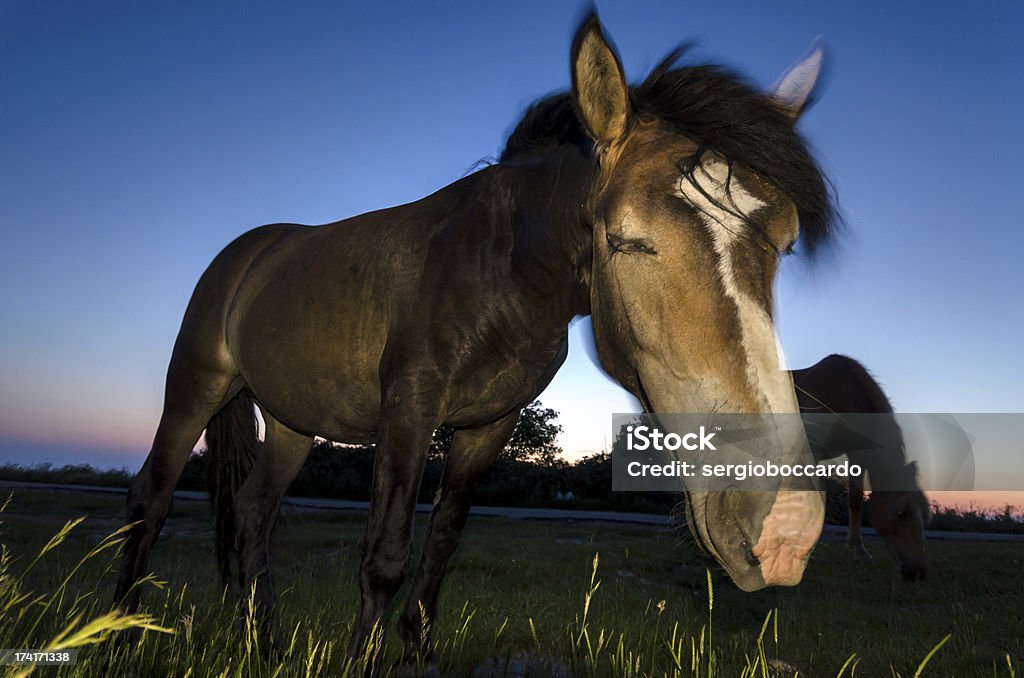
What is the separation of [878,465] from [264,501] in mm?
7191

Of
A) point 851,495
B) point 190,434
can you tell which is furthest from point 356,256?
point 851,495

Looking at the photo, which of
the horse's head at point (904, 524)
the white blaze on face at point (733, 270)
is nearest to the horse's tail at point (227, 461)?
the white blaze on face at point (733, 270)

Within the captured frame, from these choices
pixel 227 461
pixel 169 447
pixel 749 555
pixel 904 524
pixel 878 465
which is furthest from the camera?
pixel 878 465

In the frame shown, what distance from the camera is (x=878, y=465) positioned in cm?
803

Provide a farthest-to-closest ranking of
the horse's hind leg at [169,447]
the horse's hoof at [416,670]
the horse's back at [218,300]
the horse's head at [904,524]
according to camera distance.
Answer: the horse's head at [904,524] → the horse's back at [218,300] → the horse's hind leg at [169,447] → the horse's hoof at [416,670]

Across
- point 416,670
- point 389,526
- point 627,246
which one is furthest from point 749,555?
point 416,670

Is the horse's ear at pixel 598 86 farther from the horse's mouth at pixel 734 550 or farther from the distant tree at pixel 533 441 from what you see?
the distant tree at pixel 533 441

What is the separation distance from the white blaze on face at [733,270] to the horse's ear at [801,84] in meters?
0.73

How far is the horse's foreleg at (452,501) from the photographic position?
363 centimetres

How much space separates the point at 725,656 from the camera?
425 cm

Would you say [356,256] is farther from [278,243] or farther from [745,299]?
[745,299]

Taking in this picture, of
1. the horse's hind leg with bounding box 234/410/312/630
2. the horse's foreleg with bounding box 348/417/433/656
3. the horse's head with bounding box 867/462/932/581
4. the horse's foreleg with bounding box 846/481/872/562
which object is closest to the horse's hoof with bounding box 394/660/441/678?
the horse's foreleg with bounding box 348/417/433/656

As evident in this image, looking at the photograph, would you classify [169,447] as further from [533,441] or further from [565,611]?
[533,441]

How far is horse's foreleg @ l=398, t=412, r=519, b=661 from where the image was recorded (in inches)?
143
